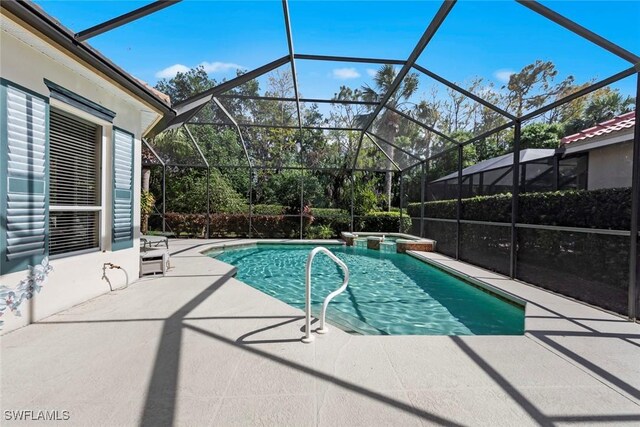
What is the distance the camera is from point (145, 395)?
79.0 inches

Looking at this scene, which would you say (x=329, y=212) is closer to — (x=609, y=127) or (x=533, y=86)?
(x=533, y=86)

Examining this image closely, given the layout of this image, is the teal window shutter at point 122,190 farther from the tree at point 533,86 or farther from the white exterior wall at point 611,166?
the tree at point 533,86

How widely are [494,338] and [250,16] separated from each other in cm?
606

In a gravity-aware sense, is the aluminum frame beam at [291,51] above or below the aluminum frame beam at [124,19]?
above

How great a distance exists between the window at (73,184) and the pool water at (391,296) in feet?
10.0

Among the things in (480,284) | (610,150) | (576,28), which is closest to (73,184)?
(480,284)

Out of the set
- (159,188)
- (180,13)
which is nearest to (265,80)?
(180,13)

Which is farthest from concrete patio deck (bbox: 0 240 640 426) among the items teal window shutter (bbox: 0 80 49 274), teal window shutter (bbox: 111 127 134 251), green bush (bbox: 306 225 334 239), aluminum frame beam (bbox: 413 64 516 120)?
green bush (bbox: 306 225 334 239)

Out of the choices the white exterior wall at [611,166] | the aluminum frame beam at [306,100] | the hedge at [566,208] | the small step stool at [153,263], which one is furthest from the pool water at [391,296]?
the aluminum frame beam at [306,100]

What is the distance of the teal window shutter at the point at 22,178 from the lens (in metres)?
2.82

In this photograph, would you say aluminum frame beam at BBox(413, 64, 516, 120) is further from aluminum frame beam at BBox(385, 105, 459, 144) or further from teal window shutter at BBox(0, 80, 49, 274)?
teal window shutter at BBox(0, 80, 49, 274)

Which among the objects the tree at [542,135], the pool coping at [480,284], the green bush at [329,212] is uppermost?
the tree at [542,135]

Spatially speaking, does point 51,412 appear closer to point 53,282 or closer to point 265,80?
point 53,282

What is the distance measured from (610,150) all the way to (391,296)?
389cm
